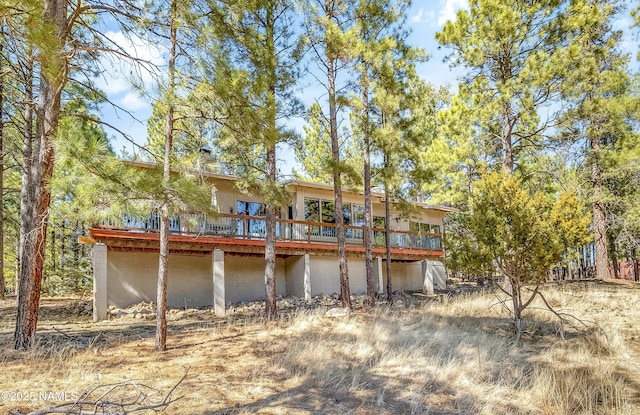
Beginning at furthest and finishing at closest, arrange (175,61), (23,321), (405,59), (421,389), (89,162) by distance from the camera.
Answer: (405,59), (175,61), (23,321), (421,389), (89,162)

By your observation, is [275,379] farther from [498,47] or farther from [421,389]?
[498,47]

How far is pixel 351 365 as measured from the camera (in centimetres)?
680

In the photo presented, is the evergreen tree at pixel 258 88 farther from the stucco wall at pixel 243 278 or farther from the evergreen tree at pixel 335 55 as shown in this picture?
the stucco wall at pixel 243 278

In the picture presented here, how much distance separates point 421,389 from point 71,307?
40.1ft

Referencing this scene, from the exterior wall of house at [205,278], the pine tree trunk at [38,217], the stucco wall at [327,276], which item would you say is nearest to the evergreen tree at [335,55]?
the exterior wall of house at [205,278]

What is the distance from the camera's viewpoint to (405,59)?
12539 mm

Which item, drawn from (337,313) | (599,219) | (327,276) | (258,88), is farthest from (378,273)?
(258,88)

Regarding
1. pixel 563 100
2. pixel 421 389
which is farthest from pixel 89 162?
pixel 563 100

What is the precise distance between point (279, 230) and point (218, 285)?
3.45 metres

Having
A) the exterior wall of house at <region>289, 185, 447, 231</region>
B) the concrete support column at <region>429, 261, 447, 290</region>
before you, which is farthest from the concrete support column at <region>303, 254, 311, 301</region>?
the concrete support column at <region>429, 261, 447, 290</region>

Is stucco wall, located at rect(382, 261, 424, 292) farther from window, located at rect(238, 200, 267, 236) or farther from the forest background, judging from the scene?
window, located at rect(238, 200, 267, 236)

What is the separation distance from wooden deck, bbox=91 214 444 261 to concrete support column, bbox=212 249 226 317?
40cm

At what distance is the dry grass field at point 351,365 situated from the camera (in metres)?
5.20

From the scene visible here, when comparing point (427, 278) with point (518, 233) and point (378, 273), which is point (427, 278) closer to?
point (378, 273)
